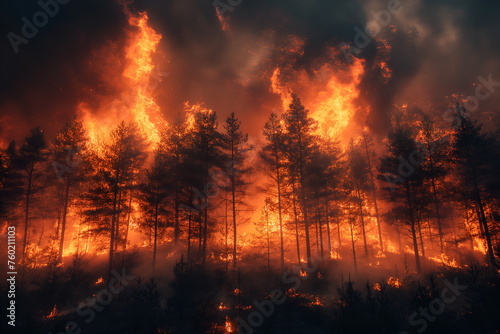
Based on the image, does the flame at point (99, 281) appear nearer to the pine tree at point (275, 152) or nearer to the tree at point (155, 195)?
the tree at point (155, 195)

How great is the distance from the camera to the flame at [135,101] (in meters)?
56.1

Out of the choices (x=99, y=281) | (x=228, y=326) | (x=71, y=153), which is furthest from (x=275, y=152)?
(x=71, y=153)

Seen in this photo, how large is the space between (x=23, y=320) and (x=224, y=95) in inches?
4192

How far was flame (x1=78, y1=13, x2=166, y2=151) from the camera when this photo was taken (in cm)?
5612

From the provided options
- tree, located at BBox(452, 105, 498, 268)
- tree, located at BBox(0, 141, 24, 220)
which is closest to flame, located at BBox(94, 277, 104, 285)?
tree, located at BBox(0, 141, 24, 220)

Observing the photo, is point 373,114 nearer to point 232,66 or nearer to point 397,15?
point 232,66

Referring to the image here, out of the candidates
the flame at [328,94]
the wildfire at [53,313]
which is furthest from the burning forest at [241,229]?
the flame at [328,94]

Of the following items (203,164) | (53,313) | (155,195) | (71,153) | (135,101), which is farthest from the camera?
(135,101)

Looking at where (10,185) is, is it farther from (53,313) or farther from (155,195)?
(53,313)

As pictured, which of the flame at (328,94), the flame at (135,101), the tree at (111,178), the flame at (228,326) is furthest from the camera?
the flame at (328,94)

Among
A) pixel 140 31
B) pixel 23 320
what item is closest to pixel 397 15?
pixel 140 31

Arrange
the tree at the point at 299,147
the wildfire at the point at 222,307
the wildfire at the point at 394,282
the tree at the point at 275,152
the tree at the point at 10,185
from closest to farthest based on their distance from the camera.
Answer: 1. the wildfire at the point at 222,307
2. the wildfire at the point at 394,282
3. the tree at the point at 299,147
4. the tree at the point at 275,152
5. the tree at the point at 10,185

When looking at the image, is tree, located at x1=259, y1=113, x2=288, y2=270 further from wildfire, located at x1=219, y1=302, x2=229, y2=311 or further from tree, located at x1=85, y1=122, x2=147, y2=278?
tree, located at x1=85, y1=122, x2=147, y2=278

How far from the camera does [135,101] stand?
70250 millimetres
